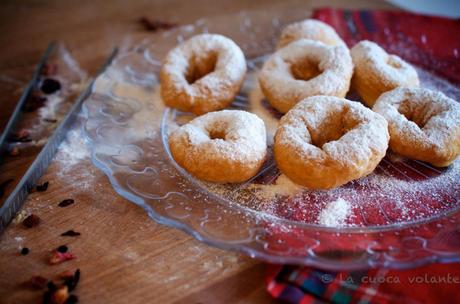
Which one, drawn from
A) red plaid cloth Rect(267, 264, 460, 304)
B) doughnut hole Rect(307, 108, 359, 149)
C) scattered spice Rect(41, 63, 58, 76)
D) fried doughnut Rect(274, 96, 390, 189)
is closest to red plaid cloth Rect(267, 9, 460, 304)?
red plaid cloth Rect(267, 264, 460, 304)

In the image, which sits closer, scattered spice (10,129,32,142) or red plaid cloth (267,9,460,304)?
red plaid cloth (267,9,460,304)

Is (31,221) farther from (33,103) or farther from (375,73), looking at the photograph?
(375,73)

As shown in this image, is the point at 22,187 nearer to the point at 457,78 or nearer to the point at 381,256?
the point at 381,256

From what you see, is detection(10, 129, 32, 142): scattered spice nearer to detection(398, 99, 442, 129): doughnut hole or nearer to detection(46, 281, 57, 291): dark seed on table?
detection(46, 281, 57, 291): dark seed on table

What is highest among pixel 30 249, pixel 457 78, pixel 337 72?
pixel 337 72

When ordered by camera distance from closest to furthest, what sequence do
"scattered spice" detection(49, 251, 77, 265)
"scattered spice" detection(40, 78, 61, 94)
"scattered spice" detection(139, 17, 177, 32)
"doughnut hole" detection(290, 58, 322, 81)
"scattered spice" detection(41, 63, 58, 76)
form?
"scattered spice" detection(49, 251, 77, 265) < "doughnut hole" detection(290, 58, 322, 81) < "scattered spice" detection(40, 78, 61, 94) < "scattered spice" detection(41, 63, 58, 76) < "scattered spice" detection(139, 17, 177, 32)

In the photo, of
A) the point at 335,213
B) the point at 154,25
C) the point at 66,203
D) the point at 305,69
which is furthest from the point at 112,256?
the point at 154,25

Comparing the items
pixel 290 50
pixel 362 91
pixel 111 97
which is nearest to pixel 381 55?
pixel 362 91
